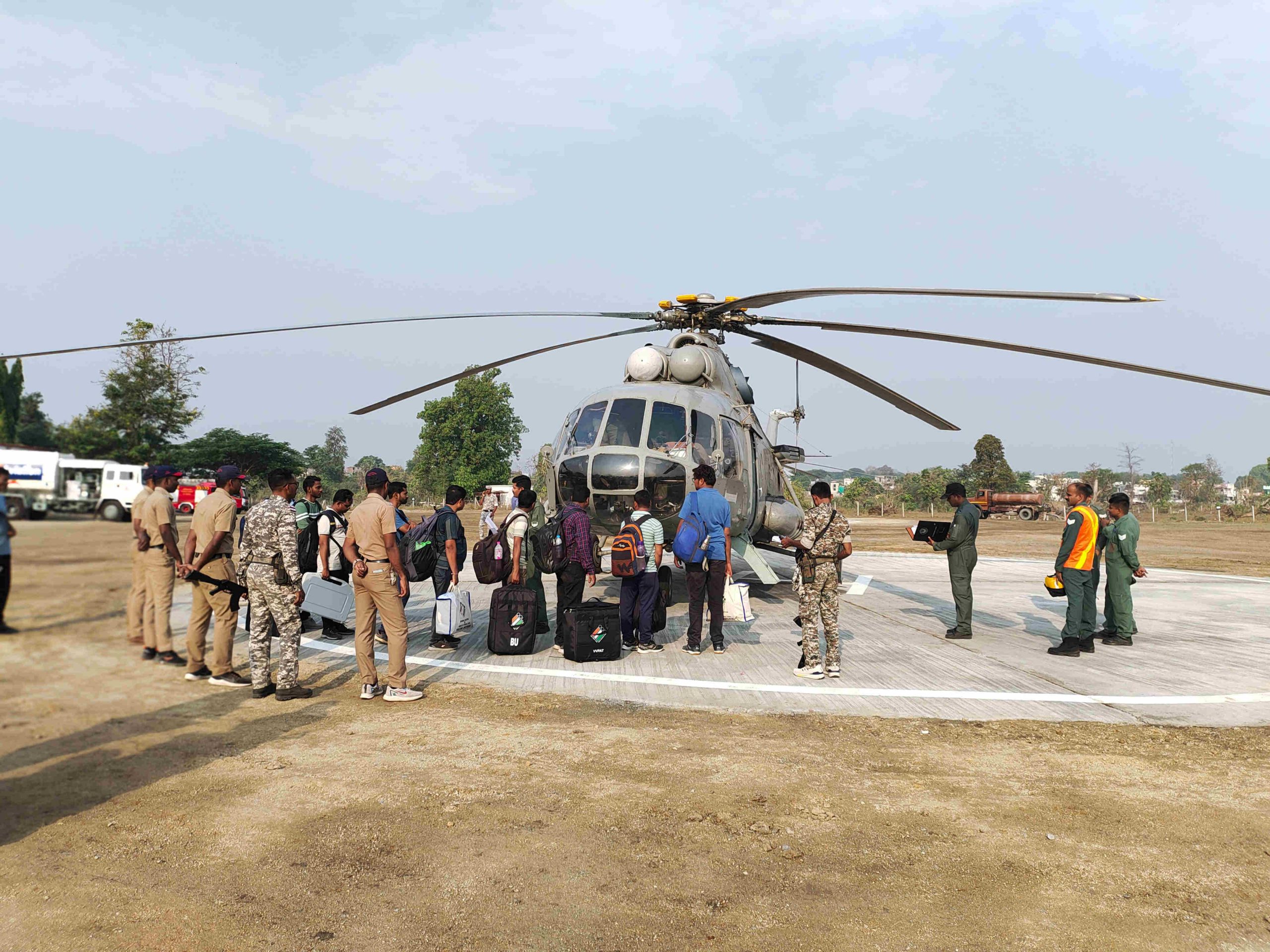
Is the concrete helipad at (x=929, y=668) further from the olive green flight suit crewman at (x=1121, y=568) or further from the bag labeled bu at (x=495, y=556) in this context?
the bag labeled bu at (x=495, y=556)

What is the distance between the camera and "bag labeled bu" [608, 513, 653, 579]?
7.70 meters

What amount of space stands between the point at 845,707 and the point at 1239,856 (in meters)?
2.72

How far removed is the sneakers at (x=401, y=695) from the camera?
241 inches

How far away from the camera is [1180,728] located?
5500 millimetres

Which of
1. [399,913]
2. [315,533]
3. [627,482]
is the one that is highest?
[627,482]

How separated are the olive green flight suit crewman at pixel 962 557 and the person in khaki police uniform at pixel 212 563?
7.02 metres

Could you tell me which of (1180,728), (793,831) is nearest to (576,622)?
(793,831)

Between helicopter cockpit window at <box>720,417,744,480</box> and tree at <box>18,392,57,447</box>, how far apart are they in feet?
29.2

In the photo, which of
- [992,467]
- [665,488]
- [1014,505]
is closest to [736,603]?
[665,488]

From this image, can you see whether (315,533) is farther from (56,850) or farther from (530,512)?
(56,850)

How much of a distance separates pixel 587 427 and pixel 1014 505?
54.4m

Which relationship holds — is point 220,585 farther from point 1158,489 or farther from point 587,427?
point 1158,489

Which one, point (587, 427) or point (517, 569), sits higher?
point (587, 427)

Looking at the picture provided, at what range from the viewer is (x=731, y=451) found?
421 inches
